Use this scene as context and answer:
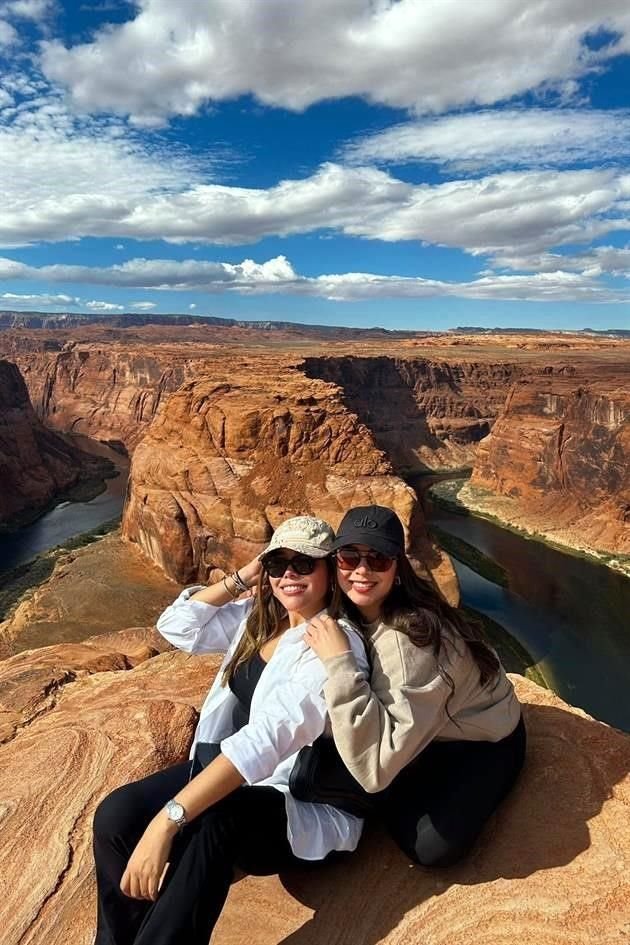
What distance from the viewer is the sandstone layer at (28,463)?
6925cm

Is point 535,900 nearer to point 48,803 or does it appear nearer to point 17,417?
point 48,803

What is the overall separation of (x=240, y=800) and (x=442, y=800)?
1730 millimetres

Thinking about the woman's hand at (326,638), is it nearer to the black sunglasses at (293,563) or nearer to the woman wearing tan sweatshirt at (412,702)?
the woman wearing tan sweatshirt at (412,702)

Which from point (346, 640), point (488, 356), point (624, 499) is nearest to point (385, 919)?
point (346, 640)

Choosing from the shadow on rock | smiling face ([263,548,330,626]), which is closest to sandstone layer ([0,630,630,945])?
the shadow on rock

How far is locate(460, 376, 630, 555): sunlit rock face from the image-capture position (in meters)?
60.3

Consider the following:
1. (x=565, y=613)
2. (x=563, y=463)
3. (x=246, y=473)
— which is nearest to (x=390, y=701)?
(x=246, y=473)

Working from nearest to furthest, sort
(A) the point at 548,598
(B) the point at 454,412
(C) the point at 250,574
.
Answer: (C) the point at 250,574 < (A) the point at 548,598 < (B) the point at 454,412

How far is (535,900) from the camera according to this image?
507cm

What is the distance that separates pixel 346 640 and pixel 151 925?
2.24 m

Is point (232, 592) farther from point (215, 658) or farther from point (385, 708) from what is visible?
point (215, 658)

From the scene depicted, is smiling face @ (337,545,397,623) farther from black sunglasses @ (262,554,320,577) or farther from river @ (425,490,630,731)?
river @ (425,490,630,731)

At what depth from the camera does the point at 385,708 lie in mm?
4504

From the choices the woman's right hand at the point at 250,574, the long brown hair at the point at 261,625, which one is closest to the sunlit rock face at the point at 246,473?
the woman's right hand at the point at 250,574
